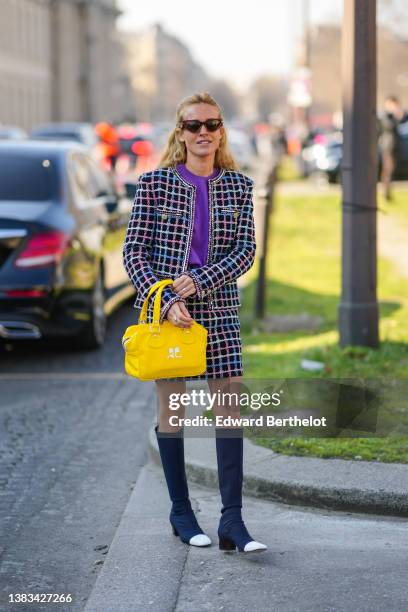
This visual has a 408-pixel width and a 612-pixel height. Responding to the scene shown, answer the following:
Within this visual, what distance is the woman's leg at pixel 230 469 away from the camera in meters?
4.76

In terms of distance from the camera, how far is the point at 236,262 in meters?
4.75

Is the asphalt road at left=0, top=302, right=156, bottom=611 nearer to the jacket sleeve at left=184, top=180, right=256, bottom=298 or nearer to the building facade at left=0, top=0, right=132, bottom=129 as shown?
the jacket sleeve at left=184, top=180, right=256, bottom=298

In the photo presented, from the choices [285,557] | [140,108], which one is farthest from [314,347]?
[140,108]

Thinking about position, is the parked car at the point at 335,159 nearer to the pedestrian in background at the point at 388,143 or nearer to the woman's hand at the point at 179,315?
the pedestrian in background at the point at 388,143

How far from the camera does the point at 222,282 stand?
15.4ft

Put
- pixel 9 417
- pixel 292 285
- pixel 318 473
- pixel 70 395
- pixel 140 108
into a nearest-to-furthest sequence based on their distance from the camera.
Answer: pixel 318 473
pixel 9 417
pixel 70 395
pixel 292 285
pixel 140 108

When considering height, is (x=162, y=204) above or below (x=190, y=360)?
above

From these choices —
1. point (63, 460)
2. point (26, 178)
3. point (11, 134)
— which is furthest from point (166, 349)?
point (11, 134)

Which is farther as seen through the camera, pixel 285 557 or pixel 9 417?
pixel 9 417

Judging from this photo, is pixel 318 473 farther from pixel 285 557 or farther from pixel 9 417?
pixel 9 417

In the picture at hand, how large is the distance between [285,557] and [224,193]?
54.5 inches

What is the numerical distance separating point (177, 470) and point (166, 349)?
619 millimetres

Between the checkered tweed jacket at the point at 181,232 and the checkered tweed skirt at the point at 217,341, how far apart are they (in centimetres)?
3

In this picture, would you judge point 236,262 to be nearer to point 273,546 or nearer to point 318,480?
point 273,546
